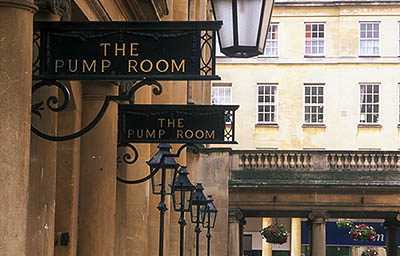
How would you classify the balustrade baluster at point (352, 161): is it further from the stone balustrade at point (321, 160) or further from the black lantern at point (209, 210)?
the black lantern at point (209, 210)

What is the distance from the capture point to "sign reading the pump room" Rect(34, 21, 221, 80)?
7246 millimetres

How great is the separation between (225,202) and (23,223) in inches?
1026

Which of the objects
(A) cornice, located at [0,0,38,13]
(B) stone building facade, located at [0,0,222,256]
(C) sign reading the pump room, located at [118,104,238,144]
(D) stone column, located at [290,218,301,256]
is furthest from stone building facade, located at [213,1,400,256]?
(A) cornice, located at [0,0,38,13]

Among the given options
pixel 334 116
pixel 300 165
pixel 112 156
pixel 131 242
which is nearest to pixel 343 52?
pixel 334 116

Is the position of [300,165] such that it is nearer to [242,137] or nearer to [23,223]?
[242,137]

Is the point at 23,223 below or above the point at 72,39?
below

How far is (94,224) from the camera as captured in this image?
1151 cm

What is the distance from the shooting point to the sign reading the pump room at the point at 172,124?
420 inches

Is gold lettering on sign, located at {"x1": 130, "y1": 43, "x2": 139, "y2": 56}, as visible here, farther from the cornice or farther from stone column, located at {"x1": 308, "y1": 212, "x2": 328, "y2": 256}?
stone column, located at {"x1": 308, "y1": 212, "x2": 328, "y2": 256}

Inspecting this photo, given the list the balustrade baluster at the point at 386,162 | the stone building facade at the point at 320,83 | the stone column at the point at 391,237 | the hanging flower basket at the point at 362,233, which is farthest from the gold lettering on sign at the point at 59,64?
the stone building facade at the point at 320,83

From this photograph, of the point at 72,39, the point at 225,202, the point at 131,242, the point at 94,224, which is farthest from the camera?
the point at 225,202

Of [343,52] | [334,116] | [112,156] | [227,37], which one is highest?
[343,52]

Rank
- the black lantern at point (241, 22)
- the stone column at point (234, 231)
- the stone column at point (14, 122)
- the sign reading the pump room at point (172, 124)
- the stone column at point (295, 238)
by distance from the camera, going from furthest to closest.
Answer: the stone column at point (295, 238)
the stone column at point (234, 231)
the sign reading the pump room at point (172, 124)
the black lantern at point (241, 22)
the stone column at point (14, 122)

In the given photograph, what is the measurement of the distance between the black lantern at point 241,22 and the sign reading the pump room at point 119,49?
28 cm
